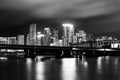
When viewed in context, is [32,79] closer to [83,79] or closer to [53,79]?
[53,79]

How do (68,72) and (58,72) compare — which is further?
(68,72)

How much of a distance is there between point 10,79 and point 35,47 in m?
155

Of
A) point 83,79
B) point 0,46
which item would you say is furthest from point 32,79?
point 0,46

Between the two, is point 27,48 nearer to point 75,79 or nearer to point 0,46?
point 0,46

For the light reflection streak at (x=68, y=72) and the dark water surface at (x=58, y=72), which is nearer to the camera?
the dark water surface at (x=58, y=72)

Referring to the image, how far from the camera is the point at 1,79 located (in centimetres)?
4306

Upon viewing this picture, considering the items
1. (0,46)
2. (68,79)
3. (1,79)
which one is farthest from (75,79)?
(0,46)

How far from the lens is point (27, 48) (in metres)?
196

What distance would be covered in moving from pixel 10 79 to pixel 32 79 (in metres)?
3.69

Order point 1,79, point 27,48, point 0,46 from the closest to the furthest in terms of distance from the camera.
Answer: point 1,79 < point 0,46 < point 27,48

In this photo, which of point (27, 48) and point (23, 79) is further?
point (27, 48)

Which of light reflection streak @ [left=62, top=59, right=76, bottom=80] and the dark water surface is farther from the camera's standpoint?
light reflection streak @ [left=62, top=59, right=76, bottom=80]

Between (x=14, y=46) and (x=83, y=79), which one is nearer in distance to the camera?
(x=83, y=79)

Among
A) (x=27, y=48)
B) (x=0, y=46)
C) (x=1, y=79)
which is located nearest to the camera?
(x=1, y=79)
